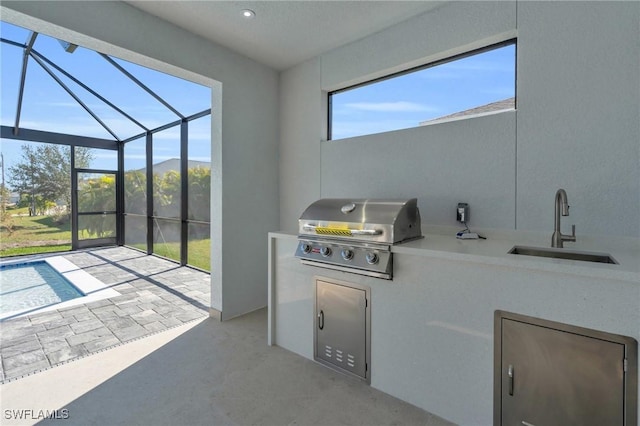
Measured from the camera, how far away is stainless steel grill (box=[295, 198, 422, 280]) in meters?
1.89

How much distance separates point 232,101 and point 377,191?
Result: 6.30 feet

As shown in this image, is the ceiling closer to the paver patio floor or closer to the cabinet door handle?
the cabinet door handle

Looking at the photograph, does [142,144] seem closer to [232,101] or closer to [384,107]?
[232,101]

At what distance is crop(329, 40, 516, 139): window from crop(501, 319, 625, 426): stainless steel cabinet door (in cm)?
171

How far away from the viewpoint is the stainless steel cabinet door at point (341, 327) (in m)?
2.06

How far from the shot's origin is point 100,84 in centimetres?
510

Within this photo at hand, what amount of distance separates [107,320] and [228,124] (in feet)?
8.20

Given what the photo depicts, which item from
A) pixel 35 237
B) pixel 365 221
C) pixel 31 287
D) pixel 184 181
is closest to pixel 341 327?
pixel 365 221

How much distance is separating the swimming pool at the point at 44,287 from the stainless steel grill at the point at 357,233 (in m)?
3.33

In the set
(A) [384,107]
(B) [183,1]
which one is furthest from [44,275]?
(A) [384,107]

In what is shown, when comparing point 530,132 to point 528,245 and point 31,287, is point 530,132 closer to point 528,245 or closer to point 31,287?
point 528,245

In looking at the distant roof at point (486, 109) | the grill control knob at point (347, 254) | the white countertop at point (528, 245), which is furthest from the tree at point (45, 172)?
the distant roof at point (486, 109)

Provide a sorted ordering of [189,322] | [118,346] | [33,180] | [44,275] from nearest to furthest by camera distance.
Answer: [118,346] < [189,322] < [44,275] < [33,180]

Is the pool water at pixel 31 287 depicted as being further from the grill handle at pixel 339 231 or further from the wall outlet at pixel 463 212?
the wall outlet at pixel 463 212
